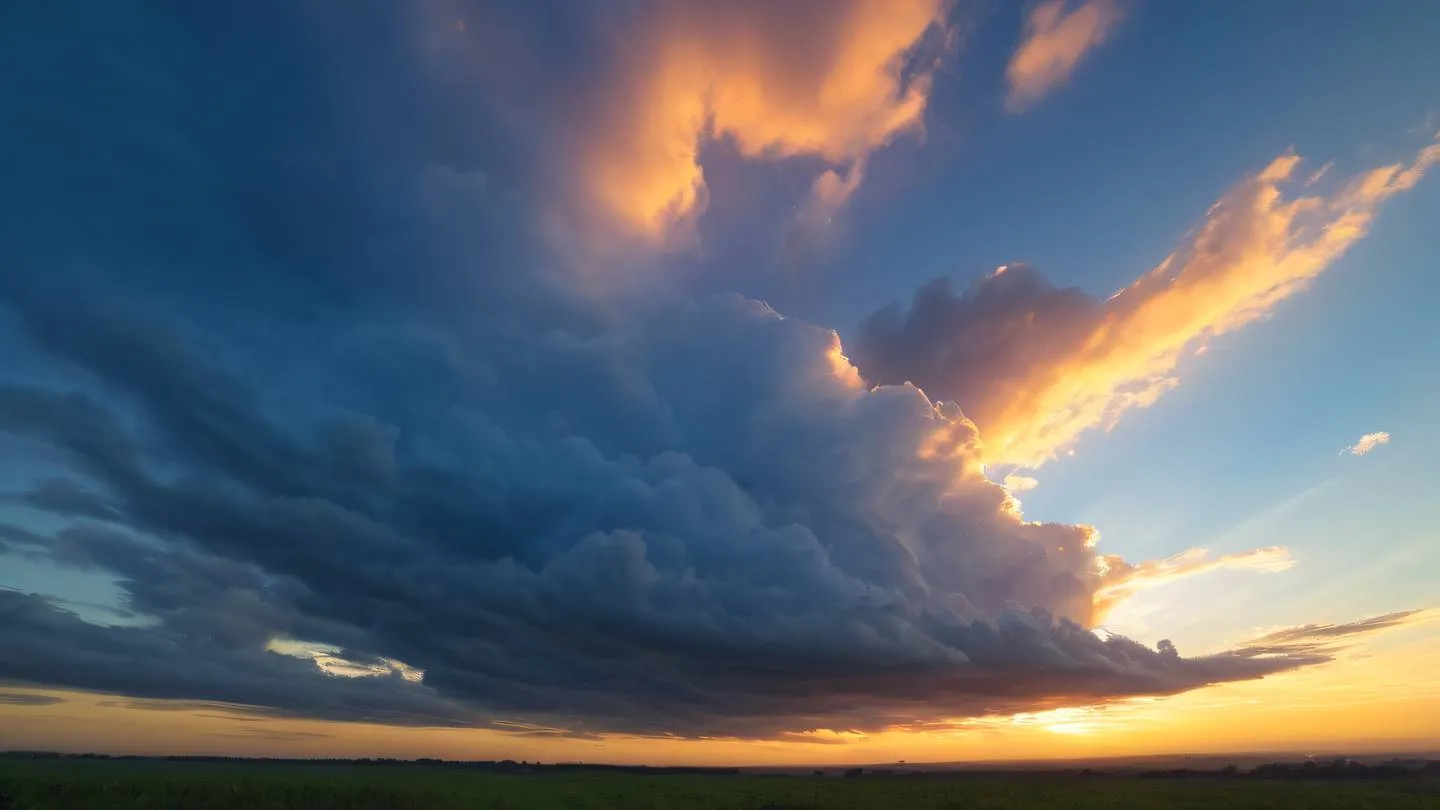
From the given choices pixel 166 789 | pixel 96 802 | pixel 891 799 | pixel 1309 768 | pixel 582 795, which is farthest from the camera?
pixel 1309 768

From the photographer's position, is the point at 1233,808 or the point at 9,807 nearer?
the point at 9,807

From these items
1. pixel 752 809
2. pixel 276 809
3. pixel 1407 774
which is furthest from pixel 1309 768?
pixel 276 809

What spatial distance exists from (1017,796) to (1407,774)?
11712 cm

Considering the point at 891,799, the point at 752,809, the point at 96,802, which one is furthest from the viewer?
the point at 891,799

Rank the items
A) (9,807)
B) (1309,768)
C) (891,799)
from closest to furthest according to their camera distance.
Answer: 1. (9,807)
2. (891,799)
3. (1309,768)

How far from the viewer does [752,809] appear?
340 feet

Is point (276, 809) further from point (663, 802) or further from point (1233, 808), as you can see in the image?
point (1233, 808)

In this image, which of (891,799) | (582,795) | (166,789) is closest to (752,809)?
(891,799)

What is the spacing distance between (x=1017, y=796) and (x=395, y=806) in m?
92.5

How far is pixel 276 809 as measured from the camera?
85625 mm

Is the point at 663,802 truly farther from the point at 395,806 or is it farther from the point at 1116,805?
the point at 1116,805

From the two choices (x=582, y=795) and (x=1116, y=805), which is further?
(x=582, y=795)

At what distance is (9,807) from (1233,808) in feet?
487

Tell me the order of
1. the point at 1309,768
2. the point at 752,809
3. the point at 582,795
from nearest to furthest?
the point at 752,809
the point at 582,795
the point at 1309,768
